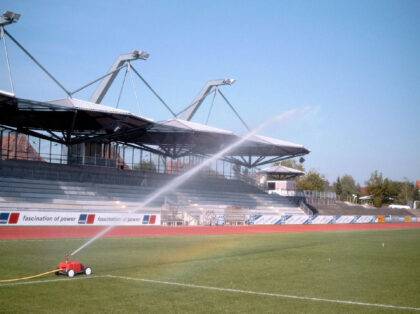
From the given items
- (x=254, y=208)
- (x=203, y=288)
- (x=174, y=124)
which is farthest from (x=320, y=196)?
(x=203, y=288)

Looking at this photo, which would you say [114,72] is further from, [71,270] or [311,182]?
[311,182]

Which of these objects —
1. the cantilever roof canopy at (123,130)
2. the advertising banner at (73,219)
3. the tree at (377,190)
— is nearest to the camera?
the advertising banner at (73,219)

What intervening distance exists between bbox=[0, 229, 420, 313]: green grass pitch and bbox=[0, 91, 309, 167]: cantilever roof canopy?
2295 centimetres

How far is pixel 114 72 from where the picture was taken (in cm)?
5494

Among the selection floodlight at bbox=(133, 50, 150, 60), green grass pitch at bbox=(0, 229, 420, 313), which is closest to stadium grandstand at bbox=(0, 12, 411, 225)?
floodlight at bbox=(133, 50, 150, 60)

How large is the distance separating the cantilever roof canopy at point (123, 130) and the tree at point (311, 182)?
52.7m

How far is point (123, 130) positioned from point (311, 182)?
80.6 metres

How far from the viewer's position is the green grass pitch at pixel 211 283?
1059 cm

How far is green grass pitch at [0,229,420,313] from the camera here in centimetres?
1059

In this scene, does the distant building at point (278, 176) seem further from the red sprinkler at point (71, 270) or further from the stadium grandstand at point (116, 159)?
the red sprinkler at point (71, 270)

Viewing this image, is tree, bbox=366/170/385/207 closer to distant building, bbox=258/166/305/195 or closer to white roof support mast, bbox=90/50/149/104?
distant building, bbox=258/166/305/195

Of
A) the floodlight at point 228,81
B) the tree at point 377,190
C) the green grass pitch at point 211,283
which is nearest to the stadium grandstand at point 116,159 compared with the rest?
the floodlight at point 228,81

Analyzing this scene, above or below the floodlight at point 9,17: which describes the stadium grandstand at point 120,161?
below

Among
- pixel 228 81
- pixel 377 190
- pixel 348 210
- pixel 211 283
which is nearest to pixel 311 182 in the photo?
pixel 377 190
